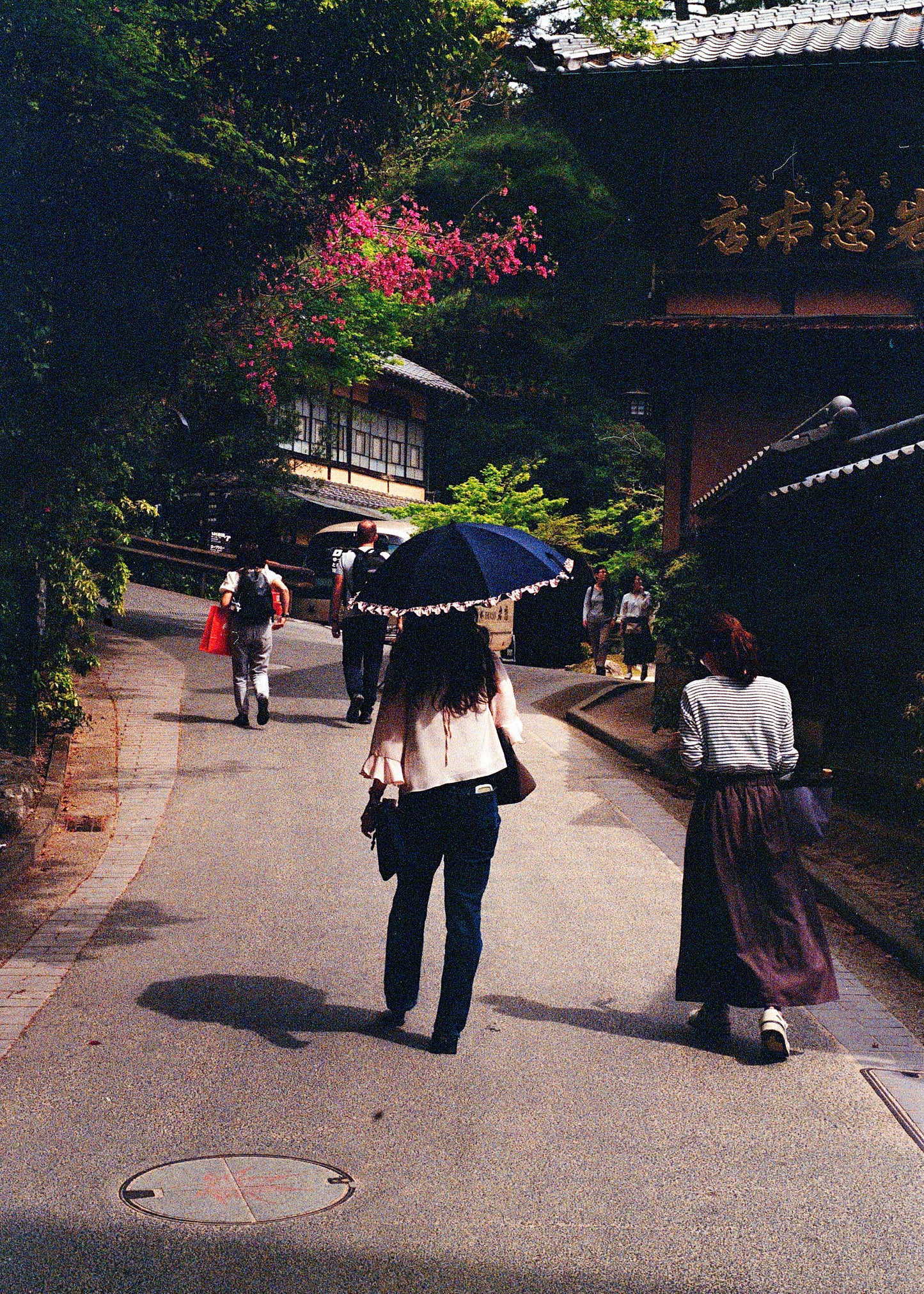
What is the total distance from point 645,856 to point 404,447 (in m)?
34.4

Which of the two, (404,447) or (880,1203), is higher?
(404,447)

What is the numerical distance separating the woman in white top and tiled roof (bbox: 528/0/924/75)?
14145 mm

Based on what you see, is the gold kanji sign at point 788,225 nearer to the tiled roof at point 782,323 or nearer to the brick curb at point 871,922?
the tiled roof at point 782,323

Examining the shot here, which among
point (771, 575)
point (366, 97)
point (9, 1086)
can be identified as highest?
point (366, 97)

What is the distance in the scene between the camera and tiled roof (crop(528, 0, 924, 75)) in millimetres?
17719

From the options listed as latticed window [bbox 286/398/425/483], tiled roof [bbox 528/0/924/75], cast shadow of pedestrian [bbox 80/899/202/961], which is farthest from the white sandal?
latticed window [bbox 286/398/425/483]

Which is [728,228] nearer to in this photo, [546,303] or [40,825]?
[40,825]

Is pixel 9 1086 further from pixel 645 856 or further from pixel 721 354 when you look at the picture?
pixel 721 354

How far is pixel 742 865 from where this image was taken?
6281 mm

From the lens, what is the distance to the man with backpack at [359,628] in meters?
14.8

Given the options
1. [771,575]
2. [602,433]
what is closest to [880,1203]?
[771,575]

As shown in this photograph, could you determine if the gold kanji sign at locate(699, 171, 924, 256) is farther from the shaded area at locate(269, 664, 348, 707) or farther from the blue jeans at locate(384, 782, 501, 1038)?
the blue jeans at locate(384, 782, 501, 1038)

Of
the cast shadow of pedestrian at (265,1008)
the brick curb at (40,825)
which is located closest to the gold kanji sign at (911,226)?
the brick curb at (40,825)

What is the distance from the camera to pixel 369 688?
50.3ft
